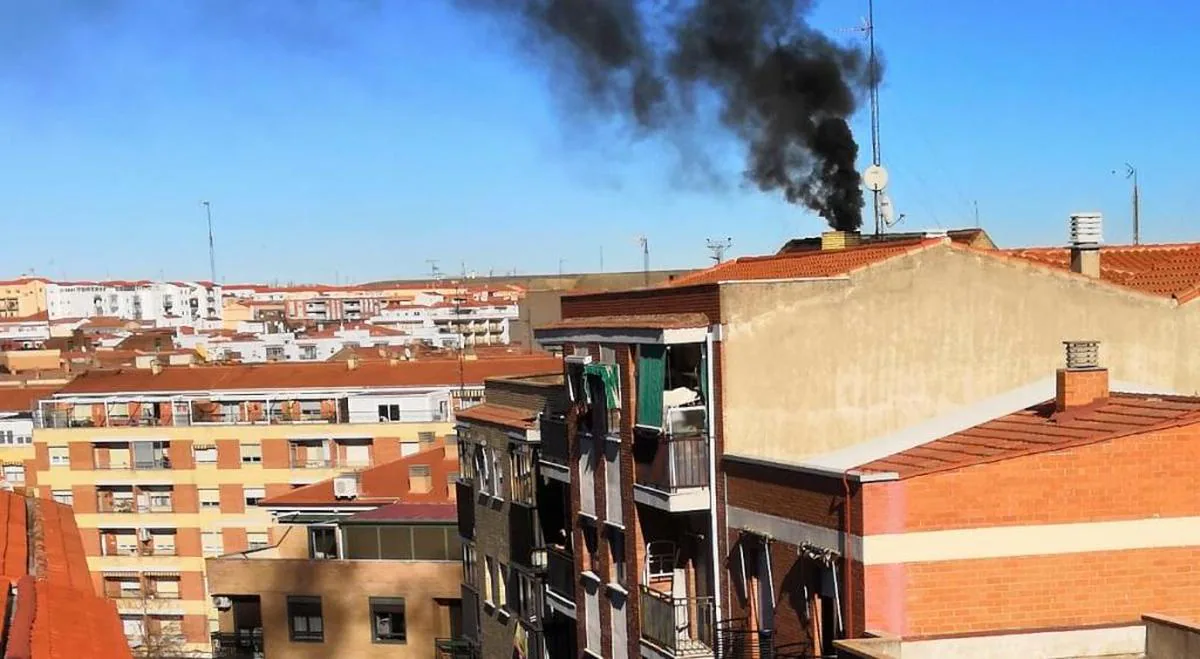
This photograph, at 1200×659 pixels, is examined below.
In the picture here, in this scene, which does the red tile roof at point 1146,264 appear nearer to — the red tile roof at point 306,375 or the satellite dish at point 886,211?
the satellite dish at point 886,211

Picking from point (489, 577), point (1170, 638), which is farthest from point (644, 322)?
point (489, 577)

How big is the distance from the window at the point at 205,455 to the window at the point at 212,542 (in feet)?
10.4

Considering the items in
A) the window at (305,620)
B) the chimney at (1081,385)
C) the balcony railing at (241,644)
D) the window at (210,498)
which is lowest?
the window at (210,498)

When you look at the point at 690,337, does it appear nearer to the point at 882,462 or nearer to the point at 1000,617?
the point at 882,462

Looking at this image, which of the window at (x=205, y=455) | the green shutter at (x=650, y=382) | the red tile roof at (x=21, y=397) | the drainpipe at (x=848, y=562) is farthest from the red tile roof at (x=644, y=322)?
the red tile roof at (x=21, y=397)

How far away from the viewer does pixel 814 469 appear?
13906mm

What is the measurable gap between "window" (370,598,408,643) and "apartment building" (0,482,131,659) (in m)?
15.3

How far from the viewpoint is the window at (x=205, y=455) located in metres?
62.0

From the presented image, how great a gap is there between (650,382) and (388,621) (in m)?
17.8

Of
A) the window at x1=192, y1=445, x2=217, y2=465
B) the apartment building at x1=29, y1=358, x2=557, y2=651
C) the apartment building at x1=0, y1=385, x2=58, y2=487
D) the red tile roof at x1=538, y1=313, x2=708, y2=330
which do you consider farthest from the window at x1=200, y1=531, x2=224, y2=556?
the red tile roof at x1=538, y1=313, x2=708, y2=330

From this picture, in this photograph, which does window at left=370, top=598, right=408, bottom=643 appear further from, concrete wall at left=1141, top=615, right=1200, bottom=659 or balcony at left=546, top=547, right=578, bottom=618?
concrete wall at left=1141, top=615, right=1200, bottom=659

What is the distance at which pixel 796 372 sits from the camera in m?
16.4

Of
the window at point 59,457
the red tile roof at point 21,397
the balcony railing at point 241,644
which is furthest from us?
the red tile roof at point 21,397

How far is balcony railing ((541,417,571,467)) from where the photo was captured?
67.6 feet
